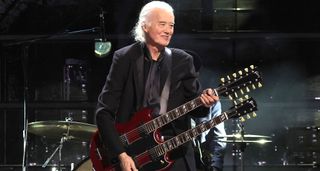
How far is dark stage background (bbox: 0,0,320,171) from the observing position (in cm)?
843

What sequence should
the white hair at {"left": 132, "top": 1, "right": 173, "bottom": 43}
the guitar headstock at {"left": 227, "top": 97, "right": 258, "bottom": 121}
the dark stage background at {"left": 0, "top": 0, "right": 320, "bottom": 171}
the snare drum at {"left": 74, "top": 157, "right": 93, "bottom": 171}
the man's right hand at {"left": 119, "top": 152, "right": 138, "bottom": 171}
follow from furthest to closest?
the dark stage background at {"left": 0, "top": 0, "right": 320, "bottom": 171} < the snare drum at {"left": 74, "top": 157, "right": 93, "bottom": 171} < the guitar headstock at {"left": 227, "top": 97, "right": 258, "bottom": 121} < the white hair at {"left": 132, "top": 1, "right": 173, "bottom": 43} < the man's right hand at {"left": 119, "top": 152, "right": 138, "bottom": 171}

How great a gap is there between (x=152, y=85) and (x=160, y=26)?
0.37 meters

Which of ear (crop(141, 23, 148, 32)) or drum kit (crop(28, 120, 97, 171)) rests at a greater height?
ear (crop(141, 23, 148, 32))

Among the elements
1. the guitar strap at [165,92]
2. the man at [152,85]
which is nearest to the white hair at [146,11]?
the man at [152,85]

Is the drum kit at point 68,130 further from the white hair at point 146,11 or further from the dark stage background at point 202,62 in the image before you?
the white hair at point 146,11

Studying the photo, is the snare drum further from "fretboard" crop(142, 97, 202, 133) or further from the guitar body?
"fretboard" crop(142, 97, 202, 133)

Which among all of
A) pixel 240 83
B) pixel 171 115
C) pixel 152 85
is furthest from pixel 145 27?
pixel 240 83

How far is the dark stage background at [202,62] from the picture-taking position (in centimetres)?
843

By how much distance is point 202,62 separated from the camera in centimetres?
845

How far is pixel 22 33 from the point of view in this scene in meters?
8.51

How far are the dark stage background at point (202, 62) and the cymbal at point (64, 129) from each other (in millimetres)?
1876

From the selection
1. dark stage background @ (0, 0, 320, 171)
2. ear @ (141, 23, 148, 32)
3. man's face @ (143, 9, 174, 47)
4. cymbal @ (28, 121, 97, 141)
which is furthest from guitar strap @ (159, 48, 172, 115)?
dark stage background @ (0, 0, 320, 171)

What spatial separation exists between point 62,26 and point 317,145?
3670mm

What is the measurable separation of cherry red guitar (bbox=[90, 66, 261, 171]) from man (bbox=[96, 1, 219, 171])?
44mm
